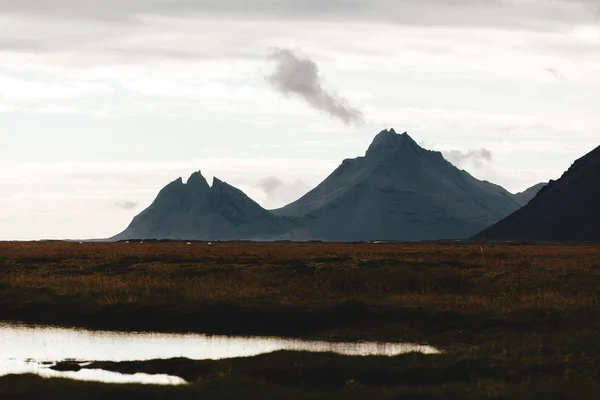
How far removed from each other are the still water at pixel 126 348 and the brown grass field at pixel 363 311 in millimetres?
2173

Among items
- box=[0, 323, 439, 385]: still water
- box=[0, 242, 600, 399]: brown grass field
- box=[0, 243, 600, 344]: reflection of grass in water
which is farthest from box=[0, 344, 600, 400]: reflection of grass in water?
box=[0, 243, 600, 344]: reflection of grass in water

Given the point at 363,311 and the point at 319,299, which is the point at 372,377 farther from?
the point at 319,299

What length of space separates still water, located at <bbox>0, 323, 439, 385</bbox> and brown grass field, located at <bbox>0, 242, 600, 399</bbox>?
217 cm

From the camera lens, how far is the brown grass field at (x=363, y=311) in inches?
1240

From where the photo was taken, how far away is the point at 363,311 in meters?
50.1

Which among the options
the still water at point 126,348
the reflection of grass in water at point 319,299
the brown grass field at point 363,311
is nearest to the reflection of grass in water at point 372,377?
the brown grass field at point 363,311

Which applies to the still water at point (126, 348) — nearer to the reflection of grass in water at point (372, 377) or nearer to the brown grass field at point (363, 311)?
the brown grass field at point (363, 311)

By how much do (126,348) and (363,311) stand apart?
14.2 m

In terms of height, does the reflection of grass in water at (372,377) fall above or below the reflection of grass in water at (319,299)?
below

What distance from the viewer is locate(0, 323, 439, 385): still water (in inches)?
1420

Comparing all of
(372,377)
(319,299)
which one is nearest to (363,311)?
(319,299)

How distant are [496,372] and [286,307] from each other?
20.6 meters

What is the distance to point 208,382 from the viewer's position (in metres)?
30.4

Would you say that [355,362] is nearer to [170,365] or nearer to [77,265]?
[170,365]
